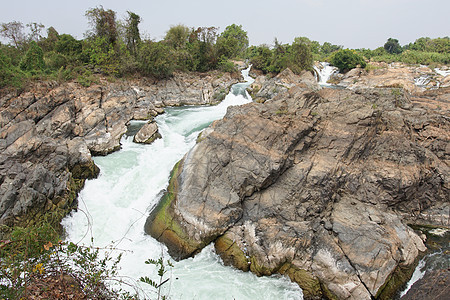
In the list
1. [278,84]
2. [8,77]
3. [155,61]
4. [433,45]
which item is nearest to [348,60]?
[278,84]

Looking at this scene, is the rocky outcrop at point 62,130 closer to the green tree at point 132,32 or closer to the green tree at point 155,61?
the green tree at point 155,61

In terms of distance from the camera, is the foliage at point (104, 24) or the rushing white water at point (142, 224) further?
the foliage at point (104, 24)

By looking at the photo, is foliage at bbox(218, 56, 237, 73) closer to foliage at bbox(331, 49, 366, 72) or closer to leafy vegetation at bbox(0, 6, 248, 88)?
leafy vegetation at bbox(0, 6, 248, 88)

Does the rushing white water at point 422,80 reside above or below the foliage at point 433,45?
below

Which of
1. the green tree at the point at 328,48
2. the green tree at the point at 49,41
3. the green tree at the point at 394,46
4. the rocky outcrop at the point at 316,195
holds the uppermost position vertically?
the green tree at the point at 328,48

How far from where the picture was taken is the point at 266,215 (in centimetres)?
1014

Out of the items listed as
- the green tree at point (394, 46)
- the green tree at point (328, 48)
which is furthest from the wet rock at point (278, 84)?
the green tree at point (328, 48)

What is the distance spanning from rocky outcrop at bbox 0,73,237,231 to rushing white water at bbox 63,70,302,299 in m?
0.86

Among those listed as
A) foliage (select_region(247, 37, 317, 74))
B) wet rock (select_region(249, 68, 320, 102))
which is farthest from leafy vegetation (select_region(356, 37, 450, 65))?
wet rock (select_region(249, 68, 320, 102))

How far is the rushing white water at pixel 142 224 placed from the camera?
27.1 feet

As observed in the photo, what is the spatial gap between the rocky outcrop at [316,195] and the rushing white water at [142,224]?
0.49 metres

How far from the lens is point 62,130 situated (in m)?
16.2

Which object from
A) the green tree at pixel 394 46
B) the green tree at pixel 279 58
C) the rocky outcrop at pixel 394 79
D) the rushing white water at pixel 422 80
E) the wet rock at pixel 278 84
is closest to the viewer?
the wet rock at pixel 278 84

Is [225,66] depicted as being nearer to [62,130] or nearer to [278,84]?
[278,84]
